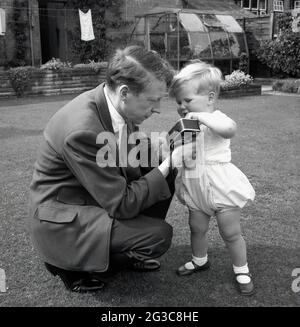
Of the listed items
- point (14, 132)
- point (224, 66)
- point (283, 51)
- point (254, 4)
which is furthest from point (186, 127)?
point (254, 4)

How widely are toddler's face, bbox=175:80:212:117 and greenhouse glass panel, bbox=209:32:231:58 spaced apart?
1338 cm

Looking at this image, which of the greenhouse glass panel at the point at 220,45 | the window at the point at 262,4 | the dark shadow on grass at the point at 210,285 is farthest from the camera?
the window at the point at 262,4

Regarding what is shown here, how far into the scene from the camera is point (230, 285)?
2.76 meters

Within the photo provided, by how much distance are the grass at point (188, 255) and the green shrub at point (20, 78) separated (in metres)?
7.29

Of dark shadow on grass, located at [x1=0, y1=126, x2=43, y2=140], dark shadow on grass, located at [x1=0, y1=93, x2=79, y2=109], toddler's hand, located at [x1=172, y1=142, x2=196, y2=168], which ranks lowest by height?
dark shadow on grass, located at [x1=0, y1=93, x2=79, y2=109]


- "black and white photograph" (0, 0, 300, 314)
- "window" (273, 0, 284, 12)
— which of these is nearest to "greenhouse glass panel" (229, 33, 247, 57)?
"window" (273, 0, 284, 12)

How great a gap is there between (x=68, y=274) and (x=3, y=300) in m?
0.40

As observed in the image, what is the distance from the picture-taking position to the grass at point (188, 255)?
261cm

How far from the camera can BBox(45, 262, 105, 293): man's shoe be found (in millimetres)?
2643

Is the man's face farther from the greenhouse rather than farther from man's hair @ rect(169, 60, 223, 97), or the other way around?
the greenhouse

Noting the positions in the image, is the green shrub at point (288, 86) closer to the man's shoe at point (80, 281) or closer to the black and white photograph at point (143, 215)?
the black and white photograph at point (143, 215)

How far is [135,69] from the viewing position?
2.32 meters

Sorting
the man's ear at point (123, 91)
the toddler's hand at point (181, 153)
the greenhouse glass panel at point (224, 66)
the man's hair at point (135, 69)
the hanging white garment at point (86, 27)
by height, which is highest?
the hanging white garment at point (86, 27)

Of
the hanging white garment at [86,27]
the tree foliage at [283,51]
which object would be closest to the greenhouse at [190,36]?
the tree foliage at [283,51]
